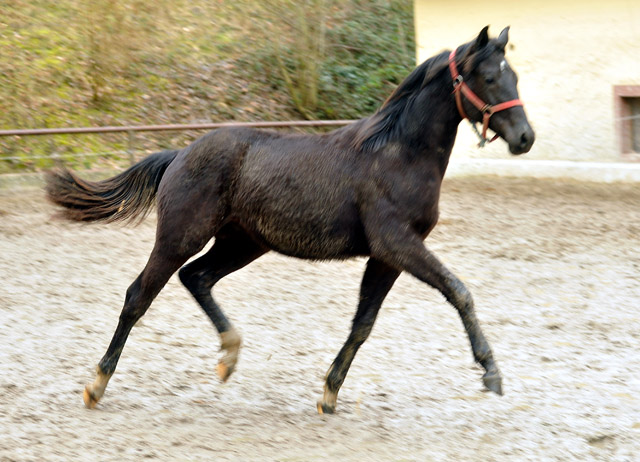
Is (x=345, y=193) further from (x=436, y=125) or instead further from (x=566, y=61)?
(x=566, y=61)

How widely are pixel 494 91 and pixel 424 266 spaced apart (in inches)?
36.8

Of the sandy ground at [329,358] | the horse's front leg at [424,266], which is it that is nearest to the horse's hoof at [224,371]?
the sandy ground at [329,358]

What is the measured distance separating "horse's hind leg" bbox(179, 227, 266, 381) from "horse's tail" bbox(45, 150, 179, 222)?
0.49 meters

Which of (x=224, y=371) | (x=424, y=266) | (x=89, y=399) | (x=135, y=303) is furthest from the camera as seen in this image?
→ (x=224, y=371)

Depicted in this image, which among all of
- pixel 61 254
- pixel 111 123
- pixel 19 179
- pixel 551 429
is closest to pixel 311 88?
pixel 111 123

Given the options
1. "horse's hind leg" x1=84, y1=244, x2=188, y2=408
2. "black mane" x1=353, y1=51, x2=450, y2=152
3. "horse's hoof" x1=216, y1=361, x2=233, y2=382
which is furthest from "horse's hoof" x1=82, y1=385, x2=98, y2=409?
"black mane" x1=353, y1=51, x2=450, y2=152

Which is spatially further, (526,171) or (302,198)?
(526,171)

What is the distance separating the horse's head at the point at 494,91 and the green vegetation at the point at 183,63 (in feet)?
30.5

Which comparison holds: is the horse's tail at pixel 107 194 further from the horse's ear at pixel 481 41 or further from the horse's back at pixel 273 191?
the horse's ear at pixel 481 41

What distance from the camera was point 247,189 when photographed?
4.49 meters

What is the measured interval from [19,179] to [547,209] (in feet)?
23.3

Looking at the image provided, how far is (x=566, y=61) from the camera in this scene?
11312 millimetres

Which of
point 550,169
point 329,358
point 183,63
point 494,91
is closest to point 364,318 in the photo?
point 329,358

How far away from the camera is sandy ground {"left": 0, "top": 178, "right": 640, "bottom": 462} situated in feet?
13.2
